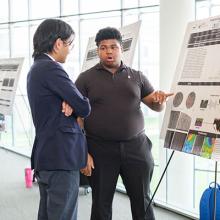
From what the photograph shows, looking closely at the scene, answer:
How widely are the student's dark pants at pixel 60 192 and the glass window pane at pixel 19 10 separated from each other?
223 inches

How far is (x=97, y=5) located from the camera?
18.6 feet

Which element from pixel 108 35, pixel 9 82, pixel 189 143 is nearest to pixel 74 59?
pixel 9 82

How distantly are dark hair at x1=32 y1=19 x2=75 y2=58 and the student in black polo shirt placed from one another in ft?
1.67

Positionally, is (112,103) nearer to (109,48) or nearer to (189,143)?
(109,48)

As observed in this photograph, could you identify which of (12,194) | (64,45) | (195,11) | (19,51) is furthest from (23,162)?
(64,45)

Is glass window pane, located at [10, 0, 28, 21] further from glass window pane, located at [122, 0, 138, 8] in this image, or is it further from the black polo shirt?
the black polo shirt

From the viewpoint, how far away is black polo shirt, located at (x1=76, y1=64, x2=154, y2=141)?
237cm

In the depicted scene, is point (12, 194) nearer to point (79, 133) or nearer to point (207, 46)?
point (79, 133)

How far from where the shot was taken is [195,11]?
3.97 meters

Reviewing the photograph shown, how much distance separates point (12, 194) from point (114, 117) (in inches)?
95.3

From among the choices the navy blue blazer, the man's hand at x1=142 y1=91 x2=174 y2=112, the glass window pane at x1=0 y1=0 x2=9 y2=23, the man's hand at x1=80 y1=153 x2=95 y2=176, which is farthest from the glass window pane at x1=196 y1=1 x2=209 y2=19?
the glass window pane at x1=0 y1=0 x2=9 y2=23

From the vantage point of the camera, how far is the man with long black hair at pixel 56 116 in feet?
6.24

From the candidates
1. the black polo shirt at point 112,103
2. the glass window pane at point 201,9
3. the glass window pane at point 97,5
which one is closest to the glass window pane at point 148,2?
the glass window pane at point 97,5

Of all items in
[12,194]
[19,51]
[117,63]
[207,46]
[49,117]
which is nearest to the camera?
[49,117]
